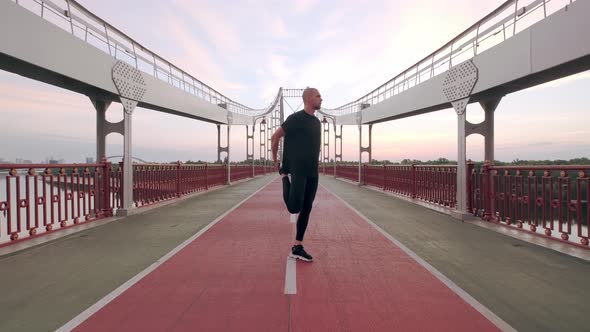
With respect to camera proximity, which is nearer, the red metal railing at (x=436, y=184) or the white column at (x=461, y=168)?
the white column at (x=461, y=168)

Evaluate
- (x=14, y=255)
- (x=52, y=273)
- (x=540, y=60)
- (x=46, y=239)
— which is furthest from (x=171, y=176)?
(x=540, y=60)

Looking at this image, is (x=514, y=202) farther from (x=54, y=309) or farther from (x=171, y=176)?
(x=171, y=176)

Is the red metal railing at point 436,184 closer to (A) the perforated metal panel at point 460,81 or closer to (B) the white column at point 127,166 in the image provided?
(A) the perforated metal panel at point 460,81

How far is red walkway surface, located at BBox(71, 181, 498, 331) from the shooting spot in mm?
3178

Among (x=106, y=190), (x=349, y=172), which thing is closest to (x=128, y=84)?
(x=106, y=190)

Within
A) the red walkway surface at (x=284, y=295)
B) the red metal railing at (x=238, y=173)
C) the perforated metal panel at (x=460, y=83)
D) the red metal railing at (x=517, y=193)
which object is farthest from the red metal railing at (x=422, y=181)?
the red metal railing at (x=238, y=173)

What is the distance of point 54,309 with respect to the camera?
354 centimetres

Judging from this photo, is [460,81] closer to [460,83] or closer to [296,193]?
[460,83]

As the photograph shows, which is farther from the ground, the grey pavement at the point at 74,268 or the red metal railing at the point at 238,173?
the red metal railing at the point at 238,173

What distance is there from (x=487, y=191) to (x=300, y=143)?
5976 mm

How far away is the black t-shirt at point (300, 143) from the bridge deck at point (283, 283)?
4.22 ft

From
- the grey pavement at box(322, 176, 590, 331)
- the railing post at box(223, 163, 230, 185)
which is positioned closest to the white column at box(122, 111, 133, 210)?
the grey pavement at box(322, 176, 590, 331)

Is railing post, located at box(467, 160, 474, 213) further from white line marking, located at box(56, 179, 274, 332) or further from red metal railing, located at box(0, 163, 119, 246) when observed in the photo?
red metal railing, located at box(0, 163, 119, 246)

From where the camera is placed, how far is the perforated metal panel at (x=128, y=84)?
377 inches
